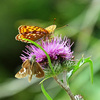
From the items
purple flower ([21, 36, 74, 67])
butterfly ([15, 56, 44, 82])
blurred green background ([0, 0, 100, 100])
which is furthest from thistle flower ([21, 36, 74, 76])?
blurred green background ([0, 0, 100, 100])

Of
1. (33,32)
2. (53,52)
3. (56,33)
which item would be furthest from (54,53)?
(56,33)

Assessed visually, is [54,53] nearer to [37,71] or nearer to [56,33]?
[37,71]

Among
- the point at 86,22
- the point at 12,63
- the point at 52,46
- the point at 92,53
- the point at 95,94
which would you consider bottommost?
the point at 95,94

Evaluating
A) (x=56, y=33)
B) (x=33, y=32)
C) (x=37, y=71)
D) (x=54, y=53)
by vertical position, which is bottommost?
(x=37, y=71)

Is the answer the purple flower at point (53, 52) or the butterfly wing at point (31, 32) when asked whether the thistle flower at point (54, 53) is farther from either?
the butterfly wing at point (31, 32)

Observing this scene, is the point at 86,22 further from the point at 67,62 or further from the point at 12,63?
the point at 12,63

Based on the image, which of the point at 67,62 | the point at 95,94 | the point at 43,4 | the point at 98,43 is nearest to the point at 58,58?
the point at 67,62
